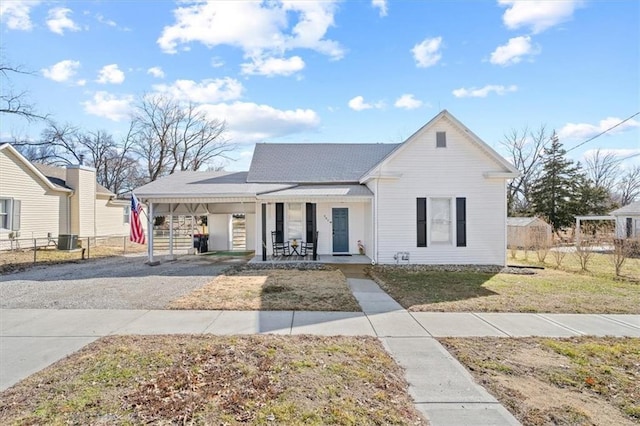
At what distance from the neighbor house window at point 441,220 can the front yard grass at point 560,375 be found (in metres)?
8.30

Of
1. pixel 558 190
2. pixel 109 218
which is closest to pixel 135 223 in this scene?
pixel 109 218

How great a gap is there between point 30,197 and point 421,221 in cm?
2076

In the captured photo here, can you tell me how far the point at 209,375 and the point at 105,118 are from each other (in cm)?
3721

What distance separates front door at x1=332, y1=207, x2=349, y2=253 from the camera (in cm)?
1625

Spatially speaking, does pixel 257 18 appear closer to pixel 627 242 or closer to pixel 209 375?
pixel 209 375

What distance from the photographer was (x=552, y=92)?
16.9 meters

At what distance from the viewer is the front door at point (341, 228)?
16.3 metres

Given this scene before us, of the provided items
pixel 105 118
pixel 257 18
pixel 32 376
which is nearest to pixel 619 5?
pixel 257 18

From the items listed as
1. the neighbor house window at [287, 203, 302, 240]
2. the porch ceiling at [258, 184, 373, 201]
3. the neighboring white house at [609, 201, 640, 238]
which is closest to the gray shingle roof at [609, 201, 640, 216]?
the neighboring white house at [609, 201, 640, 238]

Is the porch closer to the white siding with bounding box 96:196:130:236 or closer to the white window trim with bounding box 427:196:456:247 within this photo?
the white window trim with bounding box 427:196:456:247

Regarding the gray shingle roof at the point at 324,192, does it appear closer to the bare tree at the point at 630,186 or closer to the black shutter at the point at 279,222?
the black shutter at the point at 279,222

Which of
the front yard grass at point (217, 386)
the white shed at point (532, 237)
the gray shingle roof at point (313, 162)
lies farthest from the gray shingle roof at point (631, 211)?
the front yard grass at point (217, 386)

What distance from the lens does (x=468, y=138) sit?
1380 cm

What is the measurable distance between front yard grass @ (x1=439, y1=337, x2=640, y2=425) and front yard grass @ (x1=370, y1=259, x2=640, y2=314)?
1.99m
